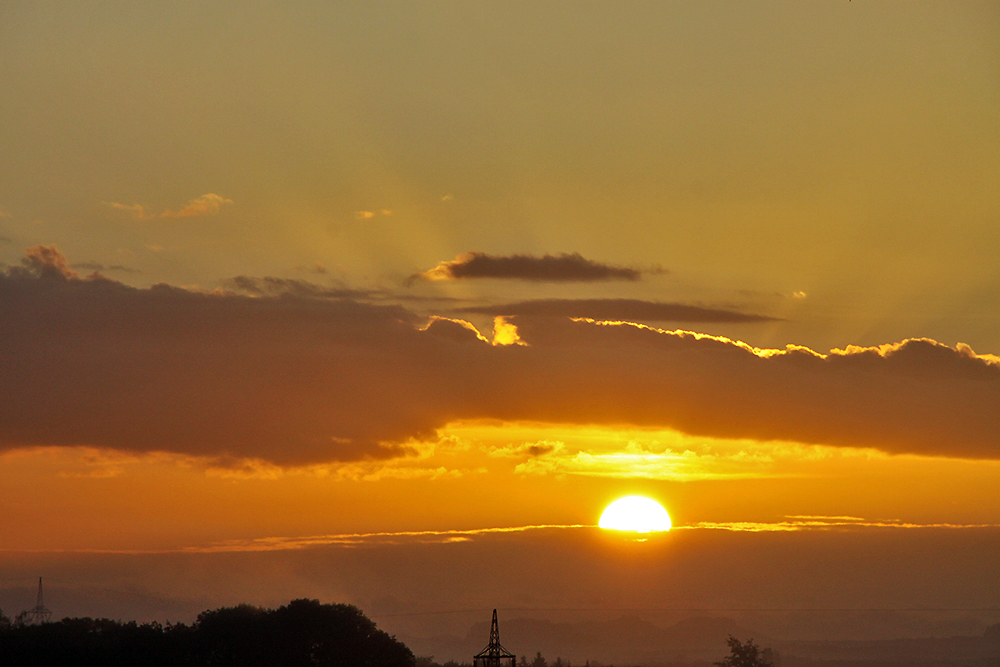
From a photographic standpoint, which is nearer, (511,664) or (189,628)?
(511,664)

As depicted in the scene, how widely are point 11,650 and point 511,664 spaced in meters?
71.0

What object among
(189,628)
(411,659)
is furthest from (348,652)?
(189,628)

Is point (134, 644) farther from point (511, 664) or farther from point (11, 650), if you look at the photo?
point (511, 664)

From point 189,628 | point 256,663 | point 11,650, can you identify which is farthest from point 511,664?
point 11,650

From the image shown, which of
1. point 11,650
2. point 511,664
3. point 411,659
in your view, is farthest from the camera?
point 411,659

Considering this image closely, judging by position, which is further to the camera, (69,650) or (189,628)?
(189,628)

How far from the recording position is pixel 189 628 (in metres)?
170

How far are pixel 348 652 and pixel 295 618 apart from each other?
35.2ft

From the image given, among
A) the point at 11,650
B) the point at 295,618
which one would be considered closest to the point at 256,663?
the point at 295,618

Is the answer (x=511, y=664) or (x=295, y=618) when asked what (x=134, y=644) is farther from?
(x=511, y=664)

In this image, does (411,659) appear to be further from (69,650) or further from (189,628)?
(69,650)

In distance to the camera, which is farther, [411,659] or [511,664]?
[411,659]

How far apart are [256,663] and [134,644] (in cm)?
1762

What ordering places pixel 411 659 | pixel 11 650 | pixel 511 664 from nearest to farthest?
pixel 511 664
pixel 11 650
pixel 411 659
